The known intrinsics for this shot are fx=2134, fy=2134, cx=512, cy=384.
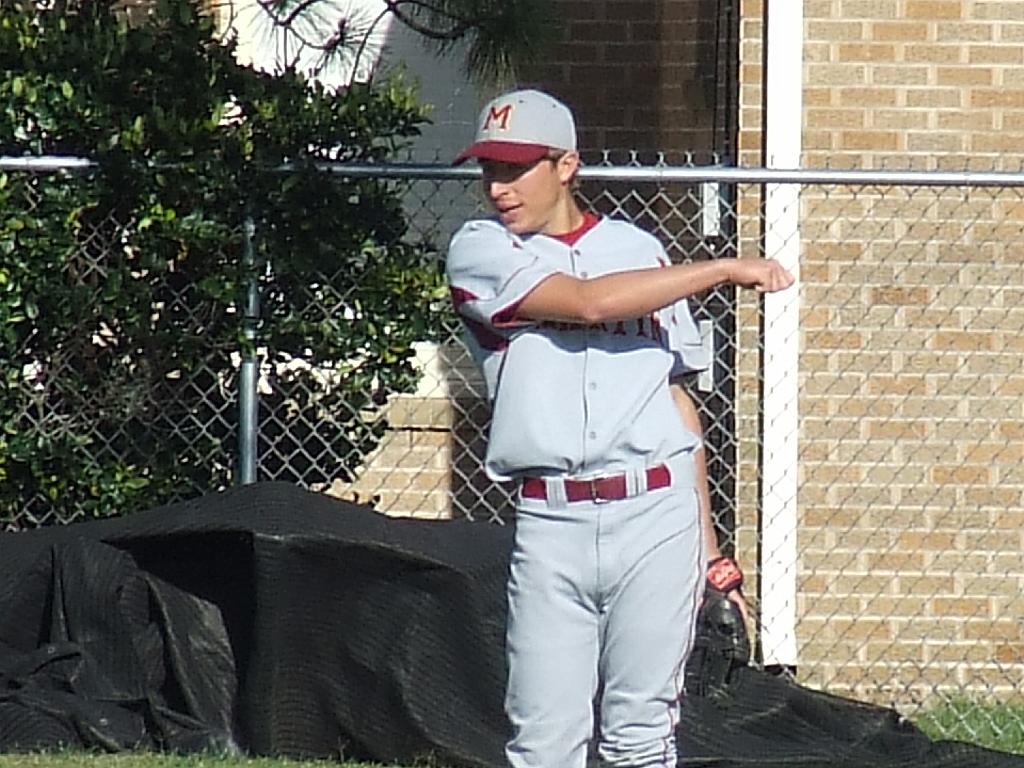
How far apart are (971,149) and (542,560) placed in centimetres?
402

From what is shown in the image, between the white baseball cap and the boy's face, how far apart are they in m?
0.03

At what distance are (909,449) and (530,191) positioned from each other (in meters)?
3.56

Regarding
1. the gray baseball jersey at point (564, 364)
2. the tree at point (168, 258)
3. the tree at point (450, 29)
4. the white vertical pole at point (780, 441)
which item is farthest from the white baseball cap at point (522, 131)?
the white vertical pole at point (780, 441)

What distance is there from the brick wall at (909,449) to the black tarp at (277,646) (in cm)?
131

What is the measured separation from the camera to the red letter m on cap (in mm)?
4398

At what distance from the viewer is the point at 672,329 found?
15.0 feet

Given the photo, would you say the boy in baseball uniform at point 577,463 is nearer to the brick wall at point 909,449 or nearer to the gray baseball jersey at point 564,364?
the gray baseball jersey at point 564,364

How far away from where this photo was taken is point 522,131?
438cm

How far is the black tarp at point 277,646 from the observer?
6105mm

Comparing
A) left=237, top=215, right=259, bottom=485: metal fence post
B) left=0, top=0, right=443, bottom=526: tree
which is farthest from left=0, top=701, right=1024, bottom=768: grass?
left=0, top=0, right=443, bottom=526: tree

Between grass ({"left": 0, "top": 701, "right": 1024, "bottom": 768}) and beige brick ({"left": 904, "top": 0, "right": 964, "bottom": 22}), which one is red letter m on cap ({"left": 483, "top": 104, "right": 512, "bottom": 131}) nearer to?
grass ({"left": 0, "top": 701, "right": 1024, "bottom": 768})

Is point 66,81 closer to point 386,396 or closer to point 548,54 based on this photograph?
point 386,396

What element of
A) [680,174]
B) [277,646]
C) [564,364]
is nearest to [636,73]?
[680,174]

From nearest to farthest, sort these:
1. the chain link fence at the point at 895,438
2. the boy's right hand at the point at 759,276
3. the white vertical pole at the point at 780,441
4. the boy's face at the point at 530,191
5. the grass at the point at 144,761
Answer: the boy's right hand at the point at 759,276 < the boy's face at the point at 530,191 < the grass at the point at 144,761 < the white vertical pole at the point at 780,441 < the chain link fence at the point at 895,438
